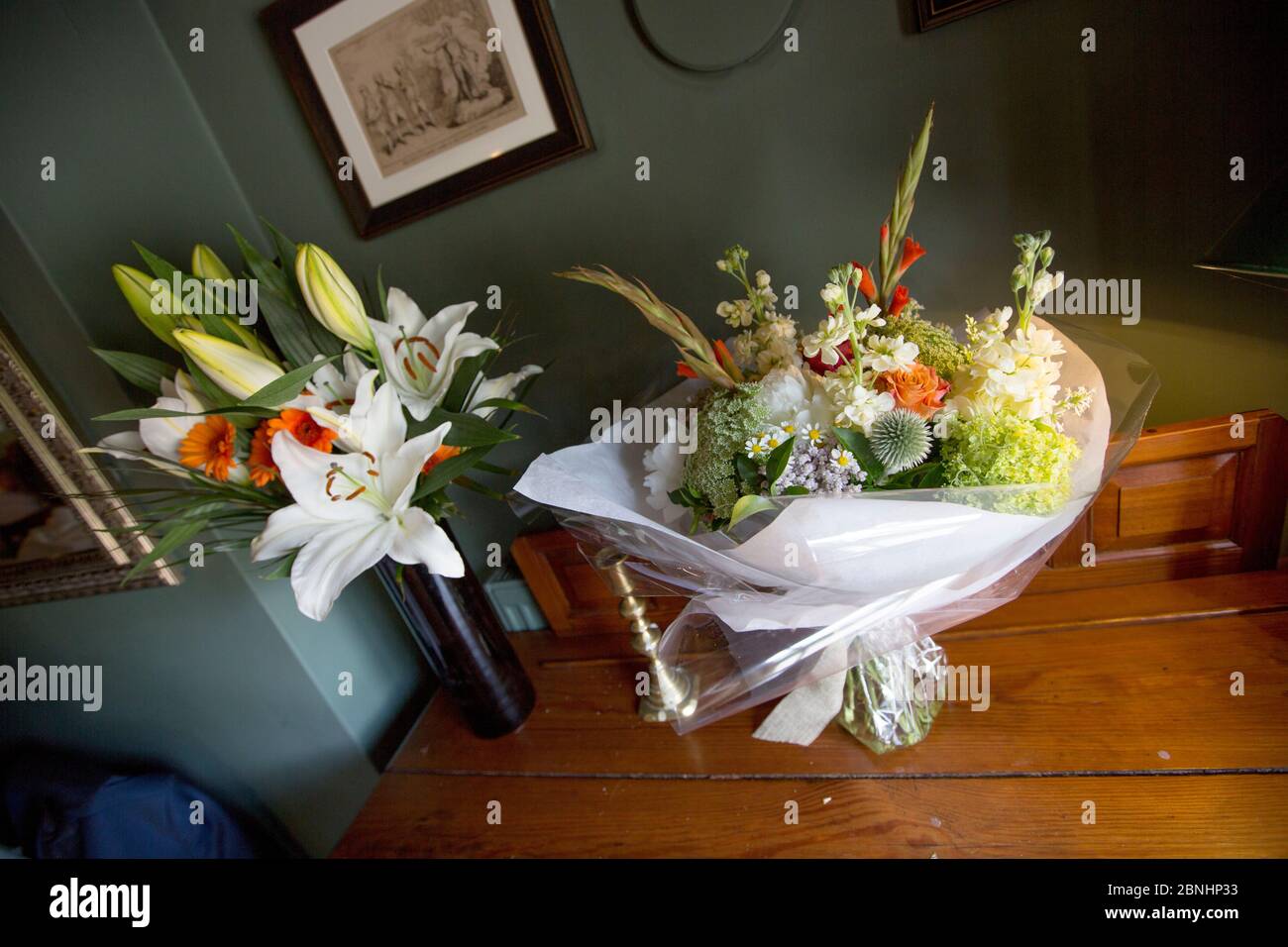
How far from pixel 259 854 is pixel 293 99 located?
1515 millimetres

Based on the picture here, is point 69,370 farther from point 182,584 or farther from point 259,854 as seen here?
point 259,854

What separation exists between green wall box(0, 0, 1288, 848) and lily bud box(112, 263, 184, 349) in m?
0.25

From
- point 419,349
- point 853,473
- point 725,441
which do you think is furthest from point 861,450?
point 419,349

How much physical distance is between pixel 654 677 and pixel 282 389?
652mm

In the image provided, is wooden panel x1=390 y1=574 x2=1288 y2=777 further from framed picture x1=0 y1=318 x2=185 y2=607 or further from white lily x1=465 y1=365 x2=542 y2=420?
framed picture x1=0 y1=318 x2=185 y2=607

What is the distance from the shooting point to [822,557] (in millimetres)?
622

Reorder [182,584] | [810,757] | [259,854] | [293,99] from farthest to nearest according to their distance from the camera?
1. [259,854]
2. [182,584]
3. [293,99]
4. [810,757]

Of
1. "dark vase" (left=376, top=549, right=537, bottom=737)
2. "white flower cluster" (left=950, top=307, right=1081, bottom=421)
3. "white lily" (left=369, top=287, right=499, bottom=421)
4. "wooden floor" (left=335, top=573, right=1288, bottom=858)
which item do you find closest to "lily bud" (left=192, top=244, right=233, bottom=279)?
"white lily" (left=369, top=287, right=499, bottom=421)

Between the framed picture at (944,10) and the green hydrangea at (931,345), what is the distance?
373mm

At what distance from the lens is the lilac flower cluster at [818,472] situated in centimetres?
62

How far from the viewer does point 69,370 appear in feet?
3.48

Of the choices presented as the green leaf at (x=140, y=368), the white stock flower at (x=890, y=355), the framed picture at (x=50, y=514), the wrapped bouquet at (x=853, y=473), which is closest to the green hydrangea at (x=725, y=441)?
the wrapped bouquet at (x=853, y=473)

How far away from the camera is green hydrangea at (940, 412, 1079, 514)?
0.59 metres
